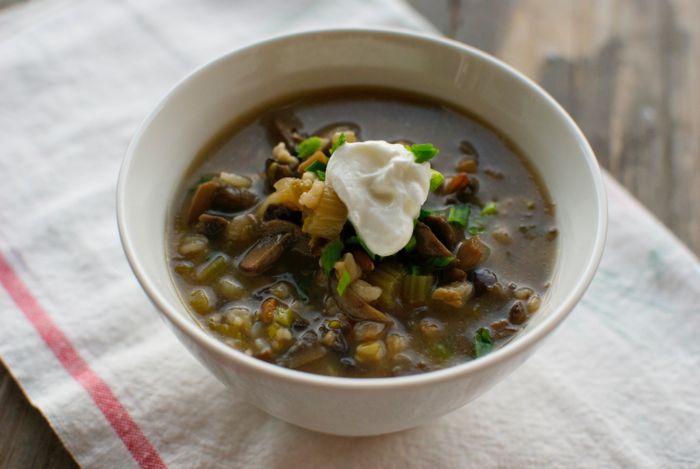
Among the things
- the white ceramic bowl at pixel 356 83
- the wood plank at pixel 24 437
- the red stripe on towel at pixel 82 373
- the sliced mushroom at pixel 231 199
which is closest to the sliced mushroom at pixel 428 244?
the white ceramic bowl at pixel 356 83

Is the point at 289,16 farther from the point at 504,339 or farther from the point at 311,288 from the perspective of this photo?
the point at 504,339

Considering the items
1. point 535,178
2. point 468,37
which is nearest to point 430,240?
point 535,178

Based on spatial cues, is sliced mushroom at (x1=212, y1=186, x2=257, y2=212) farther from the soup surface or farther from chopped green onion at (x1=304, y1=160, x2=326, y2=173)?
chopped green onion at (x1=304, y1=160, x2=326, y2=173)

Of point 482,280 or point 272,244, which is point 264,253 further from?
point 482,280

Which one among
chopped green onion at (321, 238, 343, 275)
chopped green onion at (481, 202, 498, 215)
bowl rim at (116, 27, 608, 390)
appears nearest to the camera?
bowl rim at (116, 27, 608, 390)

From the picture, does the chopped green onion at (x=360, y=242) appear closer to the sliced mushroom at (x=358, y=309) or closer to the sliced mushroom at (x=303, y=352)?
the sliced mushroom at (x=358, y=309)

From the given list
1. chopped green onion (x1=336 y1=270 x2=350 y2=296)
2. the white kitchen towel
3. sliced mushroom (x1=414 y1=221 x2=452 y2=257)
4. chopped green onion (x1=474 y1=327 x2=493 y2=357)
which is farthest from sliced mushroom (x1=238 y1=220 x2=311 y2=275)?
chopped green onion (x1=474 y1=327 x2=493 y2=357)
